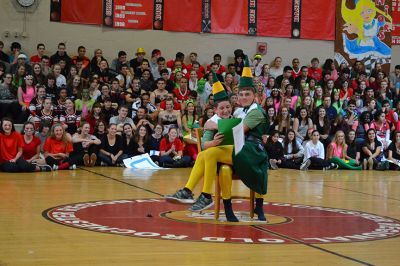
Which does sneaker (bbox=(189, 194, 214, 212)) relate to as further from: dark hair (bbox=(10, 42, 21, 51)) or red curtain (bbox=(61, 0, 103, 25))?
red curtain (bbox=(61, 0, 103, 25))

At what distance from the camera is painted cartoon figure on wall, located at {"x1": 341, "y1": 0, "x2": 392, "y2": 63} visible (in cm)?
2192

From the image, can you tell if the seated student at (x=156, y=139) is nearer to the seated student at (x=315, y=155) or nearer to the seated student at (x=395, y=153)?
the seated student at (x=315, y=155)

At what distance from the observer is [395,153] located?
56.7ft

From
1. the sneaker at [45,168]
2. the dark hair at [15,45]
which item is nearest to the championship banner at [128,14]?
the dark hair at [15,45]

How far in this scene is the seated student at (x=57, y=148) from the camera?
44.6 feet

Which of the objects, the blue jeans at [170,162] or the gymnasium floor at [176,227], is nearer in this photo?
the gymnasium floor at [176,227]

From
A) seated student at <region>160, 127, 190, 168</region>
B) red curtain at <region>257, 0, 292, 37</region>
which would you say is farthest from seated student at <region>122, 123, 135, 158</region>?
red curtain at <region>257, 0, 292, 37</region>

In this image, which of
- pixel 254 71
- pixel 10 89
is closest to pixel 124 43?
pixel 254 71

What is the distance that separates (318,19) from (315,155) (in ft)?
21.9

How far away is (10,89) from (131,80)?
3.14 meters

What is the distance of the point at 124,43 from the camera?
19.5 meters

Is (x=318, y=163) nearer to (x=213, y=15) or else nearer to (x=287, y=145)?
(x=287, y=145)

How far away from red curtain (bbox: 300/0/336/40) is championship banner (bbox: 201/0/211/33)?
9.74 ft

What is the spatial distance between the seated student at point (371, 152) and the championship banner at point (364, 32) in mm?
5236
